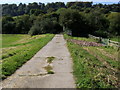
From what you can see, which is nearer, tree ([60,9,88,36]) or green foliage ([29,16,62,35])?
tree ([60,9,88,36])

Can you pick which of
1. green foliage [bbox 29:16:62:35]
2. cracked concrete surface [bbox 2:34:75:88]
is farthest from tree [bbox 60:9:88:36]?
cracked concrete surface [bbox 2:34:75:88]

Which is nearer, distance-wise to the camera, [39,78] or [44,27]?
[39,78]

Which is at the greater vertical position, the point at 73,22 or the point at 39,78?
the point at 73,22

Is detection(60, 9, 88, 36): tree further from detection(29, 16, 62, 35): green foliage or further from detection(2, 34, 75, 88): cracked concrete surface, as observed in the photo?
detection(2, 34, 75, 88): cracked concrete surface

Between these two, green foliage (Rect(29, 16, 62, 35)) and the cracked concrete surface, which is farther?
green foliage (Rect(29, 16, 62, 35))

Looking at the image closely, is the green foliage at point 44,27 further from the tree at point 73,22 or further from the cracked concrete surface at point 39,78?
the cracked concrete surface at point 39,78

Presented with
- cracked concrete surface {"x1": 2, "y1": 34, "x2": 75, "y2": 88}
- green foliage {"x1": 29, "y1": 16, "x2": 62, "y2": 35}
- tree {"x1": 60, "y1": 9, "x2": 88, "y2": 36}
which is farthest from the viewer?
green foliage {"x1": 29, "y1": 16, "x2": 62, "y2": 35}

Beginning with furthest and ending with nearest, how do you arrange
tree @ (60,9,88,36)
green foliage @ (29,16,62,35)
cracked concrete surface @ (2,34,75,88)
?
green foliage @ (29,16,62,35) < tree @ (60,9,88,36) < cracked concrete surface @ (2,34,75,88)

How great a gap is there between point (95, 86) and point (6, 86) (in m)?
3.52

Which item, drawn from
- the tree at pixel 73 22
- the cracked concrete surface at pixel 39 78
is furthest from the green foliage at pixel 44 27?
the cracked concrete surface at pixel 39 78

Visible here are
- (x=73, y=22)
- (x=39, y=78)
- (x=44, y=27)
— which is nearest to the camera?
(x=39, y=78)

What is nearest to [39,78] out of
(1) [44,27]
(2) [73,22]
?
(2) [73,22]

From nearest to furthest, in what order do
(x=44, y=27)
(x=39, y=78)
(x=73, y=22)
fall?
1. (x=39, y=78)
2. (x=73, y=22)
3. (x=44, y=27)

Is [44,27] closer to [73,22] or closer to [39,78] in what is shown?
[73,22]
